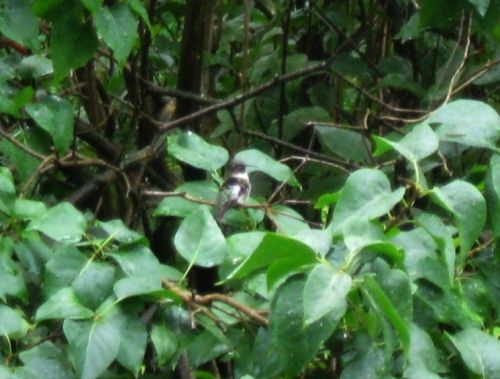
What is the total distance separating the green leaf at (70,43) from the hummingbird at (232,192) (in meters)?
0.29

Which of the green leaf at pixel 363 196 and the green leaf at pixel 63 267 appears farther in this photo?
the green leaf at pixel 63 267

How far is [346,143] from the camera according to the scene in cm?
202

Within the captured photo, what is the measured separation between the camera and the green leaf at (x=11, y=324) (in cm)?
138

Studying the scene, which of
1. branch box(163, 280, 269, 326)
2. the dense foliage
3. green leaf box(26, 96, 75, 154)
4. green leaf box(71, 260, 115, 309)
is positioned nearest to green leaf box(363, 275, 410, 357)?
the dense foliage

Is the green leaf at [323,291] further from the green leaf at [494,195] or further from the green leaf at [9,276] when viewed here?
the green leaf at [9,276]

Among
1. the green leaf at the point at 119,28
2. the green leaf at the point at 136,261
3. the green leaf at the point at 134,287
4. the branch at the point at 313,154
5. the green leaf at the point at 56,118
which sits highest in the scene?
the green leaf at the point at 119,28

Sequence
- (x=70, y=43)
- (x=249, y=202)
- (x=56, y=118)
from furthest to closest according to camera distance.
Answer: (x=56, y=118), (x=70, y=43), (x=249, y=202)

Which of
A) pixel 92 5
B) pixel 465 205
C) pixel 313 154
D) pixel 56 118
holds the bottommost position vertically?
pixel 313 154

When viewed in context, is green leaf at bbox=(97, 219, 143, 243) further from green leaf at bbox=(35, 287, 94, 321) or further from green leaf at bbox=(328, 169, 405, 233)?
green leaf at bbox=(328, 169, 405, 233)

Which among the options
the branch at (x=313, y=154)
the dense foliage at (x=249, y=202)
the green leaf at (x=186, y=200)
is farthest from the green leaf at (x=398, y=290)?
the branch at (x=313, y=154)

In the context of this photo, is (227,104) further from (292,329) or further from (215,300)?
(292,329)

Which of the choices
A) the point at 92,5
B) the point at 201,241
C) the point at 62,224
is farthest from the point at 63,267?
the point at 92,5

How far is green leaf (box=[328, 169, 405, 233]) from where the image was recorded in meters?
1.27

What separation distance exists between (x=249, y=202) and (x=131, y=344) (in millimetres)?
326
